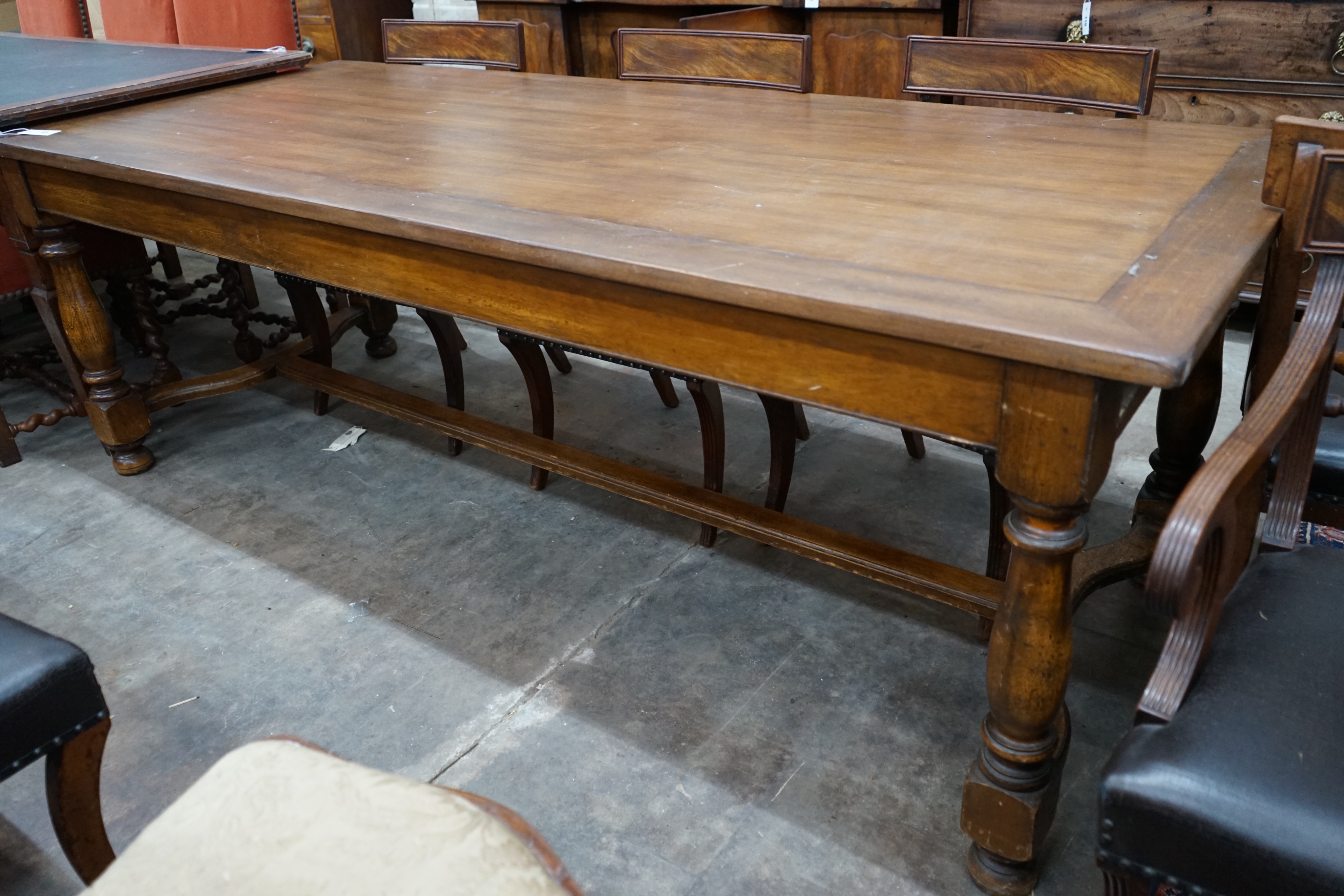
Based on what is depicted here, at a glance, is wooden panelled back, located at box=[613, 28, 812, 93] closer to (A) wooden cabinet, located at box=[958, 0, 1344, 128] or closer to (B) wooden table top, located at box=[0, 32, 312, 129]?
(B) wooden table top, located at box=[0, 32, 312, 129]

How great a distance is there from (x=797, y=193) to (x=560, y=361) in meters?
1.60

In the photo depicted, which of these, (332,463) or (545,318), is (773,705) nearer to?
(545,318)

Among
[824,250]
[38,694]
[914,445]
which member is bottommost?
[914,445]

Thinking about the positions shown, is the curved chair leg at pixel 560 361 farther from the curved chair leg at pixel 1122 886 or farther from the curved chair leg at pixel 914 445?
the curved chair leg at pixel 1122 886

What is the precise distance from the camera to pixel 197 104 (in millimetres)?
2395

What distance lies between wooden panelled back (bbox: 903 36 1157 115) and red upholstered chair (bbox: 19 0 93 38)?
12.6 feet

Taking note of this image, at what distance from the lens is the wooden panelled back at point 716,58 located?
92.4 inches

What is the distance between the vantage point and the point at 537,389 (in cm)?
236

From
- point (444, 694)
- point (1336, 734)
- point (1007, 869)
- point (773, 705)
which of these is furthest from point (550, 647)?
point (1336, 734)

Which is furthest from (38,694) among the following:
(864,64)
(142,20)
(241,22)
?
(142,20)

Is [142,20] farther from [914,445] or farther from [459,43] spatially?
[914,445]

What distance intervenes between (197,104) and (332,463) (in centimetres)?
88

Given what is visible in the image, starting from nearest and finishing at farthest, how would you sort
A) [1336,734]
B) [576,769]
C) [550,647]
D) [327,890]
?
[327,890] → [1336,734] → [576,769] → [550,647]

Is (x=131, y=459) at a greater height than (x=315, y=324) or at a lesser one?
lesser
